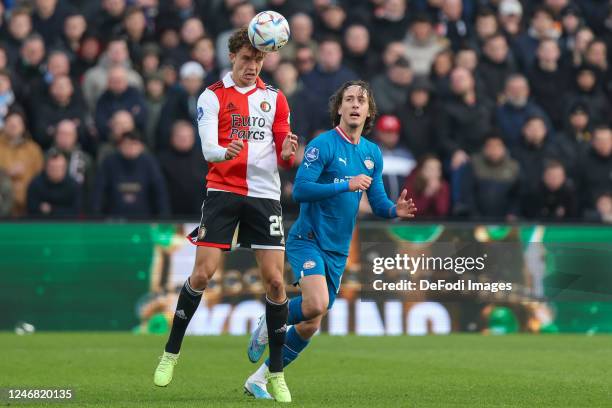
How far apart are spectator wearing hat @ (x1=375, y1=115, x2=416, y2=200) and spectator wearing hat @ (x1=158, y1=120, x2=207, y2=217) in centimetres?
240

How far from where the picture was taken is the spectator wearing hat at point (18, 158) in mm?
17250

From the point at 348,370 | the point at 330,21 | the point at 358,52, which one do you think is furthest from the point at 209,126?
the point at 330,21

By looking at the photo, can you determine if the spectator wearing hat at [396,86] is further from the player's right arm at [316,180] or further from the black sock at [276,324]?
the black sock at [276,324]

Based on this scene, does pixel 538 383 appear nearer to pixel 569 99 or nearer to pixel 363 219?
pixel 363 219

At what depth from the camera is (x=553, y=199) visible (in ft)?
59.6

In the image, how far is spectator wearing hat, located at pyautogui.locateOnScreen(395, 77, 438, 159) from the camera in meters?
18.5

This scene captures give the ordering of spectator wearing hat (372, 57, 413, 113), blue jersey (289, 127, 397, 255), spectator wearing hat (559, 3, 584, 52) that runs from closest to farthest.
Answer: blue jersey (289, 127, 397, 255) < spectator wearing hat (372, 57, 413, 113) < spectator wearing hat (559, 3, 584, 52)

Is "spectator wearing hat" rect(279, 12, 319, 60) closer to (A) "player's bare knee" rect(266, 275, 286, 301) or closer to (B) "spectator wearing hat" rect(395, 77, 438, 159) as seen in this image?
(B) "spectator wearing hat" rect(395, 77, 438, 159)

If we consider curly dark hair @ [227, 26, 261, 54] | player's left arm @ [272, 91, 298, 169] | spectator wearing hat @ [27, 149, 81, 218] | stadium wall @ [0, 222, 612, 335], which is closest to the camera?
curly dark hair @ [227, 26, 261, 54]

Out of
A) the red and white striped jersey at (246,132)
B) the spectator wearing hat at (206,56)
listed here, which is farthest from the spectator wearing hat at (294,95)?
the red and white striped jersey at (246,132)

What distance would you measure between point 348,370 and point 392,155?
6123 mm

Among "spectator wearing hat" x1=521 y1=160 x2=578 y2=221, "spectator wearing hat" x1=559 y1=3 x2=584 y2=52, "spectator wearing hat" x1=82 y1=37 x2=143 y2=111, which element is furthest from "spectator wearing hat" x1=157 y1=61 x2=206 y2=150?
"spectator wearing hat" x1=559 y1=3 x2=584 y2=52

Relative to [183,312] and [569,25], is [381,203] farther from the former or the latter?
[569,25]

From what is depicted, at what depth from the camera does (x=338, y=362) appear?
13102mm
